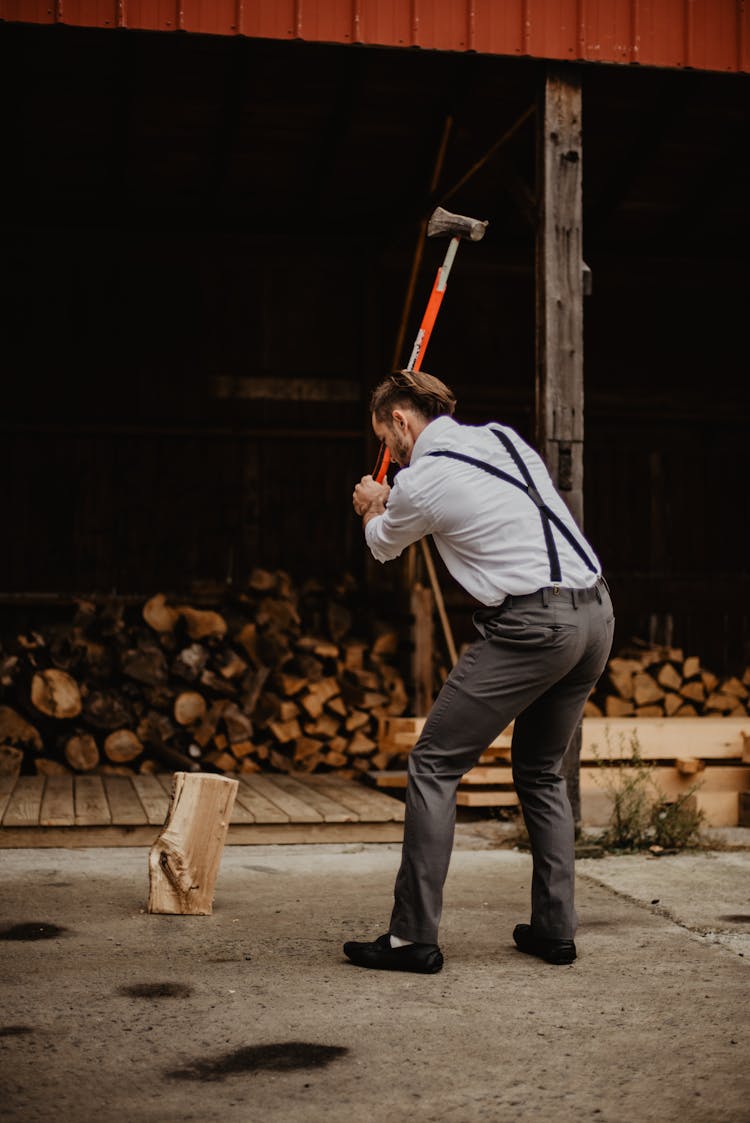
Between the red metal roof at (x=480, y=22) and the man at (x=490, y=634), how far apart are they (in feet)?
9.00

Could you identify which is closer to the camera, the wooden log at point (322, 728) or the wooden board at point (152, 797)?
the wooden board at point (152, 797)

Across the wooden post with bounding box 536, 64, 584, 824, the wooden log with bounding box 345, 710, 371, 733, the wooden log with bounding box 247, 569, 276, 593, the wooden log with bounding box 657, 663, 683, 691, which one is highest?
the wooden post with bounding box 536, 64, 584, 824

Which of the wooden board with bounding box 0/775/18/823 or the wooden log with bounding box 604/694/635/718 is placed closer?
the wooden board with bounding box 0/775/18/823

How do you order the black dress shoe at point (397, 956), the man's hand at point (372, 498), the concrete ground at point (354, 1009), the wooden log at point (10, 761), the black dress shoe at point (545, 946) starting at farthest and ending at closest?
the wooden log at point (10, 761) → the man's hand at point (372, 498) → the black dress shoe at point (545, 946) → the black dress shoe at point (397, 956) → the concrete ground at point (354, 1009)

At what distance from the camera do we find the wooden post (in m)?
6.63

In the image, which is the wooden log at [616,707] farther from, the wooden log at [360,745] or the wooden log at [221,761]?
the wooden log at [221,761]

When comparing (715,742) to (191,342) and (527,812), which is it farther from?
(191,342)

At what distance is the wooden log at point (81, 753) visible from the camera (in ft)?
27.9

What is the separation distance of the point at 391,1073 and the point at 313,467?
24.0 ft

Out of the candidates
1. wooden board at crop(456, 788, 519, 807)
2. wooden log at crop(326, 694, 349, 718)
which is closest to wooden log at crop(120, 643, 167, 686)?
wooden log at crop(326, 694, 349, 718)

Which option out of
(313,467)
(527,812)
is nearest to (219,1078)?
(527,812)

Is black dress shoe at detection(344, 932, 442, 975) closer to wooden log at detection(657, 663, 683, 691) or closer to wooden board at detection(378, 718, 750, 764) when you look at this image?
wooden board at detection(378, 718, 750, 764)

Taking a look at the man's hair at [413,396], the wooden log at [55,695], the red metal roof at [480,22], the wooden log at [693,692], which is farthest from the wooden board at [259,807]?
the red metal roof at [480,22]

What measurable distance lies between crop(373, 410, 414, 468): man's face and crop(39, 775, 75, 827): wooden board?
9.78 feet
